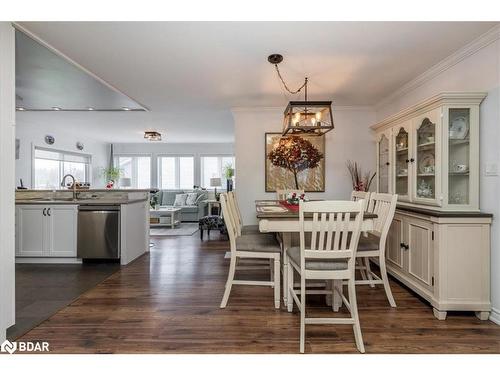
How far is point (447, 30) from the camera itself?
2439mm

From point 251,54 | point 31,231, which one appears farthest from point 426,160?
point 31,231

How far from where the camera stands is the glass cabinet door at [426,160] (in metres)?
2.79

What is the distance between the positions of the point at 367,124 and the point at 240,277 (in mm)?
3217

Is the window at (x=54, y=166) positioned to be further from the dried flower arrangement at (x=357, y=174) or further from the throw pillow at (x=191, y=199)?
the dried flower arrangement at (x=357, y=174)

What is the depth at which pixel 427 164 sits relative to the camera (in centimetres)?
292

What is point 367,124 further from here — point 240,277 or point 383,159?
point 240,277

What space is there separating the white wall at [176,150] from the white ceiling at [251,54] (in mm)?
5461

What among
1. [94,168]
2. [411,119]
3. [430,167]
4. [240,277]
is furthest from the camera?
[94,168]

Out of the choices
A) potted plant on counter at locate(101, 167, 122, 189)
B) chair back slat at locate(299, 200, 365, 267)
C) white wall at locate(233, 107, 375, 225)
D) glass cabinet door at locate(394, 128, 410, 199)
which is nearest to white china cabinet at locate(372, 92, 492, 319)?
glass cabinet door at locate(394, 128, 410, 199)

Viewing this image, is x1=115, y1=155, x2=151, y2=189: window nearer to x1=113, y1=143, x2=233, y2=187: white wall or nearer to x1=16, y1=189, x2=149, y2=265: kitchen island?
x1=113, y1=143, x2=233, y2=187: white wall

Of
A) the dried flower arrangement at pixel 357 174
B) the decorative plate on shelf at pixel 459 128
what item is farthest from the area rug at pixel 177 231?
the decorative plate on shelf at pixel 459 128

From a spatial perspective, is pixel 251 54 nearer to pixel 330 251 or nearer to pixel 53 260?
pixel 330 251

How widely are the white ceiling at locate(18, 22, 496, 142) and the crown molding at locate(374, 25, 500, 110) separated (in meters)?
0.06
